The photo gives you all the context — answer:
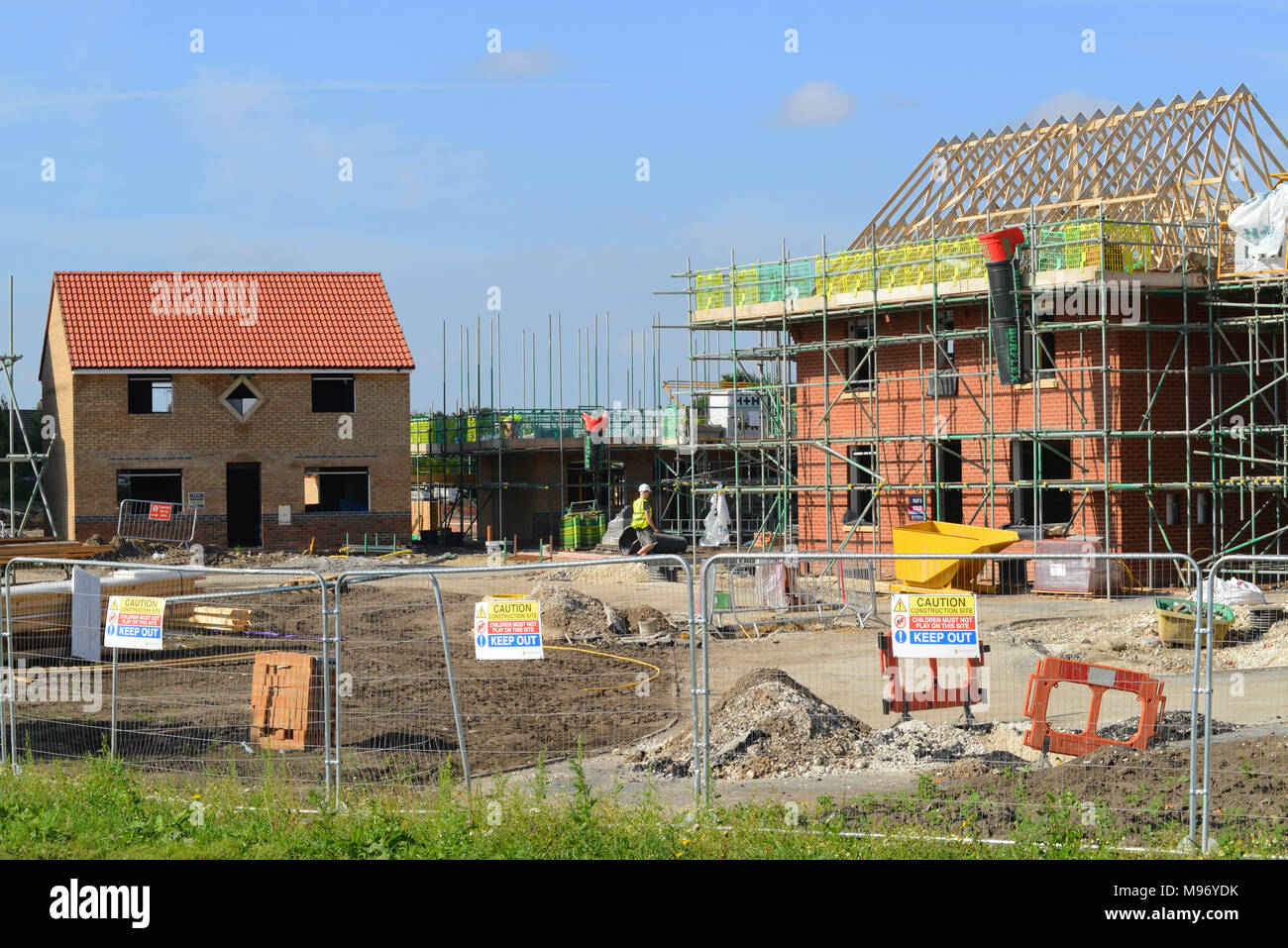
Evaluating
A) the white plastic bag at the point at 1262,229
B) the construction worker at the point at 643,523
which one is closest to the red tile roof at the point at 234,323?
the construction worker at the point at 643,523

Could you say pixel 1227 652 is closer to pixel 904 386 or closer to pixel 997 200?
pixel 904 386

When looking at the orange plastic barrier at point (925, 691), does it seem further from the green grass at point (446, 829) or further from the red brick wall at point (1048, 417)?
the red brick wall at point (1048, 417)

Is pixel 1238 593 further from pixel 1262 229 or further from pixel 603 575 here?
pixel 603 575

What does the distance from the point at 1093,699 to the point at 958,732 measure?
1325 millimetres

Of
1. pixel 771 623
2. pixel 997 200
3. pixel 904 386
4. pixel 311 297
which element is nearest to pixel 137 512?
pixel 311 297

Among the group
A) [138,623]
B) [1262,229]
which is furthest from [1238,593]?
[138,623]

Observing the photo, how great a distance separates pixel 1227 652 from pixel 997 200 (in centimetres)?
1618

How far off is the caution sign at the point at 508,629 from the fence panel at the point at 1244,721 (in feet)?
14.1

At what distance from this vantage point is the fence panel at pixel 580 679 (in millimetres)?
11734

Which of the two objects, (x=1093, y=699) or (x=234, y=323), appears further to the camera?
(x=234, y=323)

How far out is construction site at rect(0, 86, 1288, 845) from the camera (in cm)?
1090

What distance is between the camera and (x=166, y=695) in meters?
14.5

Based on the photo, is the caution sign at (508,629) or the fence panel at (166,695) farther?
the fence panel at (166,695)

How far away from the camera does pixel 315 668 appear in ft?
40.2
